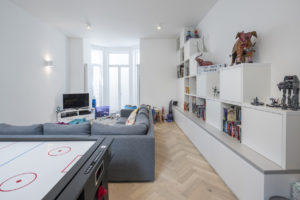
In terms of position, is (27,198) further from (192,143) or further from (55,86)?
(55,86)

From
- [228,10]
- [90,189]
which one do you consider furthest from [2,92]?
[228,10]

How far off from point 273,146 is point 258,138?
18 cm

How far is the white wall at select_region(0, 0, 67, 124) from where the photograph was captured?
9.00 ft

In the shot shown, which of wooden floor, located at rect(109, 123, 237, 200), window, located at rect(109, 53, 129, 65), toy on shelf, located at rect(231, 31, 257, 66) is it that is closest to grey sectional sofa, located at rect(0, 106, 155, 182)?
wooden floor, located at rect(109, 123, 237, 200)

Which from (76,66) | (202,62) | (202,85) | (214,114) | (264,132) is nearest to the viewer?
(264,132)

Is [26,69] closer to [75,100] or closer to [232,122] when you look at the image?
[75,100]

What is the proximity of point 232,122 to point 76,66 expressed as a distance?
16.2ft

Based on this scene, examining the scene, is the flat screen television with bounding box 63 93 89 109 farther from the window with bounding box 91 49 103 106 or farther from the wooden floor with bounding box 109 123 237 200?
the wooden floor with bounding box 109 123 237 200

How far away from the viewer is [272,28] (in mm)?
1602

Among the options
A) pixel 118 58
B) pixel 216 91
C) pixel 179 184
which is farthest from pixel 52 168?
pixel 118 58

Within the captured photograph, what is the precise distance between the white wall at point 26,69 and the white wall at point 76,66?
0.61m

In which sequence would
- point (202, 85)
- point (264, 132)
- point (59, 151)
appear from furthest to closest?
point (202, 85) < point (264, 132) < point (59, 151)

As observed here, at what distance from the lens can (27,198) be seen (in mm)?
638

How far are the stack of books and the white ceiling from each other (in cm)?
217
